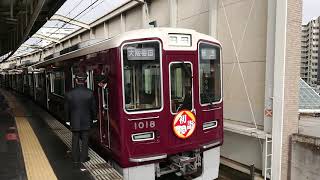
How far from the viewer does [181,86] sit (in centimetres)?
572

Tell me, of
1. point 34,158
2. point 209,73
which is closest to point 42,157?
point 34,158

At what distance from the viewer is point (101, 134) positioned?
616cm

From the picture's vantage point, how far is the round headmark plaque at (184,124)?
18.3ft

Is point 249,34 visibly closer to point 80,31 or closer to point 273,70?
point 273,70

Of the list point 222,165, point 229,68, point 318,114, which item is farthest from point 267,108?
point 318,114

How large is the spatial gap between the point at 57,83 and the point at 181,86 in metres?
5.12

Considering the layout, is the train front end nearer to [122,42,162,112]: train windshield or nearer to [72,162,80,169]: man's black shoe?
[122,42,162,112]: train windshield

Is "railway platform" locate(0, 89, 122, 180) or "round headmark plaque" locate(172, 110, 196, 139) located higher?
"round headmark plaque" locate(172, 110, 196, 139)

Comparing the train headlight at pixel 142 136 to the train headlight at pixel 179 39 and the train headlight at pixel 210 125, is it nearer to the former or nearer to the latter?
the train headlight at pixel 210 125

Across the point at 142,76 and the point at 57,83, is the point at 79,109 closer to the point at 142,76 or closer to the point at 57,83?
the point at 142,76

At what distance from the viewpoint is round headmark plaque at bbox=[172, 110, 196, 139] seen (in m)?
5.57

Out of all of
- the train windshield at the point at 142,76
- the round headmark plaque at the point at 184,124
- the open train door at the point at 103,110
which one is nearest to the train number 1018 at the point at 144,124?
the train windshield at the point at 142,76

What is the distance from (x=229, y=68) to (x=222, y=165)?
248 centimetres

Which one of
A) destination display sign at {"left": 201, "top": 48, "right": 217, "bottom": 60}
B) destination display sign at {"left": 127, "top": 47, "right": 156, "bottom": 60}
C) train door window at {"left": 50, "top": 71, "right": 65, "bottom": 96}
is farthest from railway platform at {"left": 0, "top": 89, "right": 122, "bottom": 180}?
A: destination display sign at {"left": 201, "top": 48, "right": 217, "bottom": 60}
